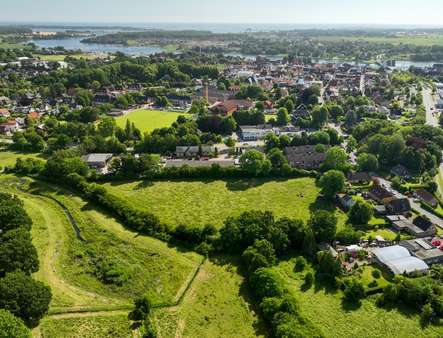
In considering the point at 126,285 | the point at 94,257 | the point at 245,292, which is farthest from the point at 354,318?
the point at 94,257

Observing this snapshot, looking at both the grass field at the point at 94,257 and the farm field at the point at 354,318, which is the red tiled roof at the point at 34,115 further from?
the farm field at the point at 354,318

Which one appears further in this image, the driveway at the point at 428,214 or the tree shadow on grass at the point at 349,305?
the driveway at the point at 428,214

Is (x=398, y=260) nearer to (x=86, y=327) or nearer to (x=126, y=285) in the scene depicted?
(x=126, y=285)

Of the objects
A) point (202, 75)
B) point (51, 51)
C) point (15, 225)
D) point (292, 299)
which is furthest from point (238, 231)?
point (51, 51)

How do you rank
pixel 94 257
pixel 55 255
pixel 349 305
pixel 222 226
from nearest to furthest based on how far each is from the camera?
pixel 349 305
pixel 94 257
pixel 55 255
pixel 222 226

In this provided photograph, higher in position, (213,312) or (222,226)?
(222,226)

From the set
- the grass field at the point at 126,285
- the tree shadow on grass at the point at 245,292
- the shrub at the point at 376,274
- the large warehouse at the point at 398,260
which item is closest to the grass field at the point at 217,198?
the grass field at the point at 126,285

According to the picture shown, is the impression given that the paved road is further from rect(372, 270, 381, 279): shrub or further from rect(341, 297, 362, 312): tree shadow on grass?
rect(341, 297, 362, 312): tree shadow on grass
